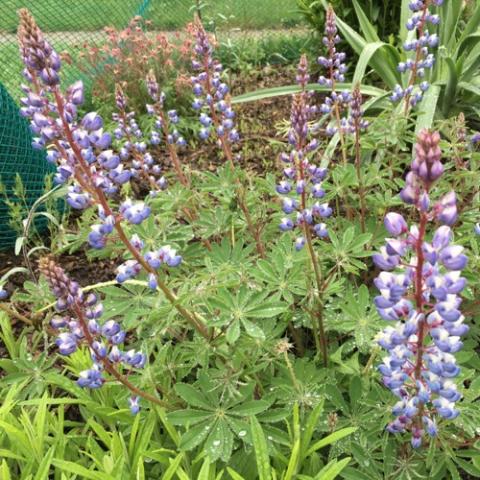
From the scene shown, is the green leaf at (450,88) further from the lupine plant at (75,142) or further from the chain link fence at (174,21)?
the lupine plant at (75,142)

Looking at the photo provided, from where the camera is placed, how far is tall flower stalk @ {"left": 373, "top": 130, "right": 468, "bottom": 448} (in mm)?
1199

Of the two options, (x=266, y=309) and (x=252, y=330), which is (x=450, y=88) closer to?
(x=266, y=309)

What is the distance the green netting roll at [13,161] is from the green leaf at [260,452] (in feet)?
7.78

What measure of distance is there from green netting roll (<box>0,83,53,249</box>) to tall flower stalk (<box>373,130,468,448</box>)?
2745mm

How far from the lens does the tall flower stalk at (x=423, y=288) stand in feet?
3.93

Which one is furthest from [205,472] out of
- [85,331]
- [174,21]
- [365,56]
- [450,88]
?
[174,21]

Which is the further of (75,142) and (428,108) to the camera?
(428,108)

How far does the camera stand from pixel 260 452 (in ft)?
5.70

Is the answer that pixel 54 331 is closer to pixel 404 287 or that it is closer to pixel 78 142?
pixel 78 142

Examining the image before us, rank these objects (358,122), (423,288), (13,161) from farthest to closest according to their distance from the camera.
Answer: (13,161) → (358,122) → (423,288)

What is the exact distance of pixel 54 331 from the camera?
2.48 m

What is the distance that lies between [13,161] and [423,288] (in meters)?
2.94

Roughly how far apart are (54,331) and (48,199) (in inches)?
39.1

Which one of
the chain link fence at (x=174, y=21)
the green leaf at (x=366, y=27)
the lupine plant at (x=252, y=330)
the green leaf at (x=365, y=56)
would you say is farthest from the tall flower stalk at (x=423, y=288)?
the chain link fence at (x=174, y=21)
